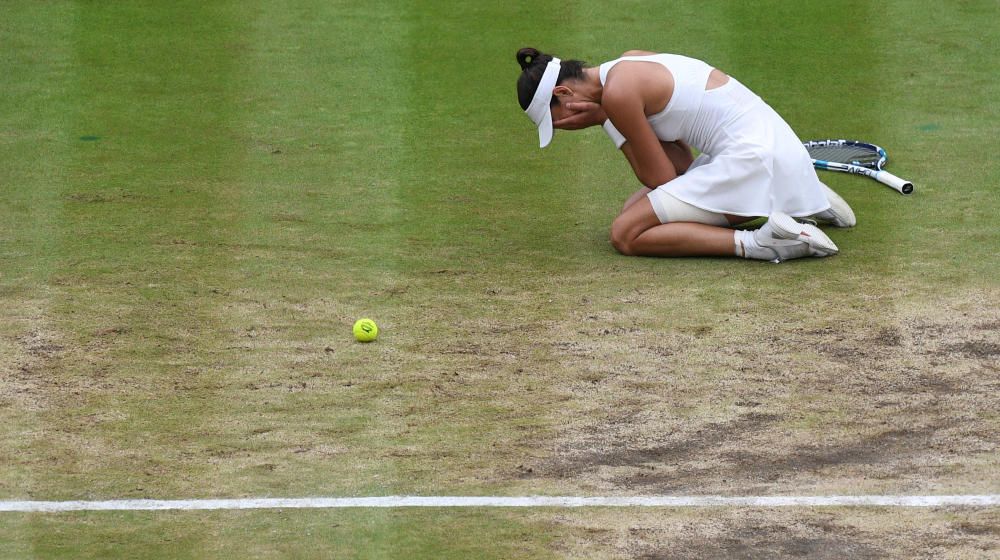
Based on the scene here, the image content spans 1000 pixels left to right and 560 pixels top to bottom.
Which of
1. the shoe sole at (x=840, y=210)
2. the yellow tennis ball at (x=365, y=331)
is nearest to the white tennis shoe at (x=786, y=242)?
the shoe sole at (x=840, y=210)

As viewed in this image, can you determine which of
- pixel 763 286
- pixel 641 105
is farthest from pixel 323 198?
pixel 763 286

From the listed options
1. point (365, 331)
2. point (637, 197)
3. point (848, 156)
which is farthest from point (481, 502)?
point (848, 156)

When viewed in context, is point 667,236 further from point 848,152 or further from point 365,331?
point 848,152

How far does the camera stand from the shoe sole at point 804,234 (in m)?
8.26

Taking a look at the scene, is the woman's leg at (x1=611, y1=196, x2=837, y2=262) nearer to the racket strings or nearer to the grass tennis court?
the grass tennis court

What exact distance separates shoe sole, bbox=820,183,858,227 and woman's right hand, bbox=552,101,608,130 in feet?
5.01

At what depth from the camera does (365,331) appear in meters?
7.39

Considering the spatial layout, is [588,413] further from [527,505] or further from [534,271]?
[534,271]

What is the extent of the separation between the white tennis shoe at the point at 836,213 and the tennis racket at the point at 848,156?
0.99 meters

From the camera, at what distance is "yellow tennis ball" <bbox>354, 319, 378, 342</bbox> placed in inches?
291

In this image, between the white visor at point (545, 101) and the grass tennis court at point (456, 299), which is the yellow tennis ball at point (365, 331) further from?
the white visor at point (545, 101)

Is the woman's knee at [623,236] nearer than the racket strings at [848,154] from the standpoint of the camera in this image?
Yes

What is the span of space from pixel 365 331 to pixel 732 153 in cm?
250

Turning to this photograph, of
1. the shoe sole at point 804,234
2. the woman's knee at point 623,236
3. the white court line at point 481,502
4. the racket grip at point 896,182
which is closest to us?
the white court line at point 481,502
